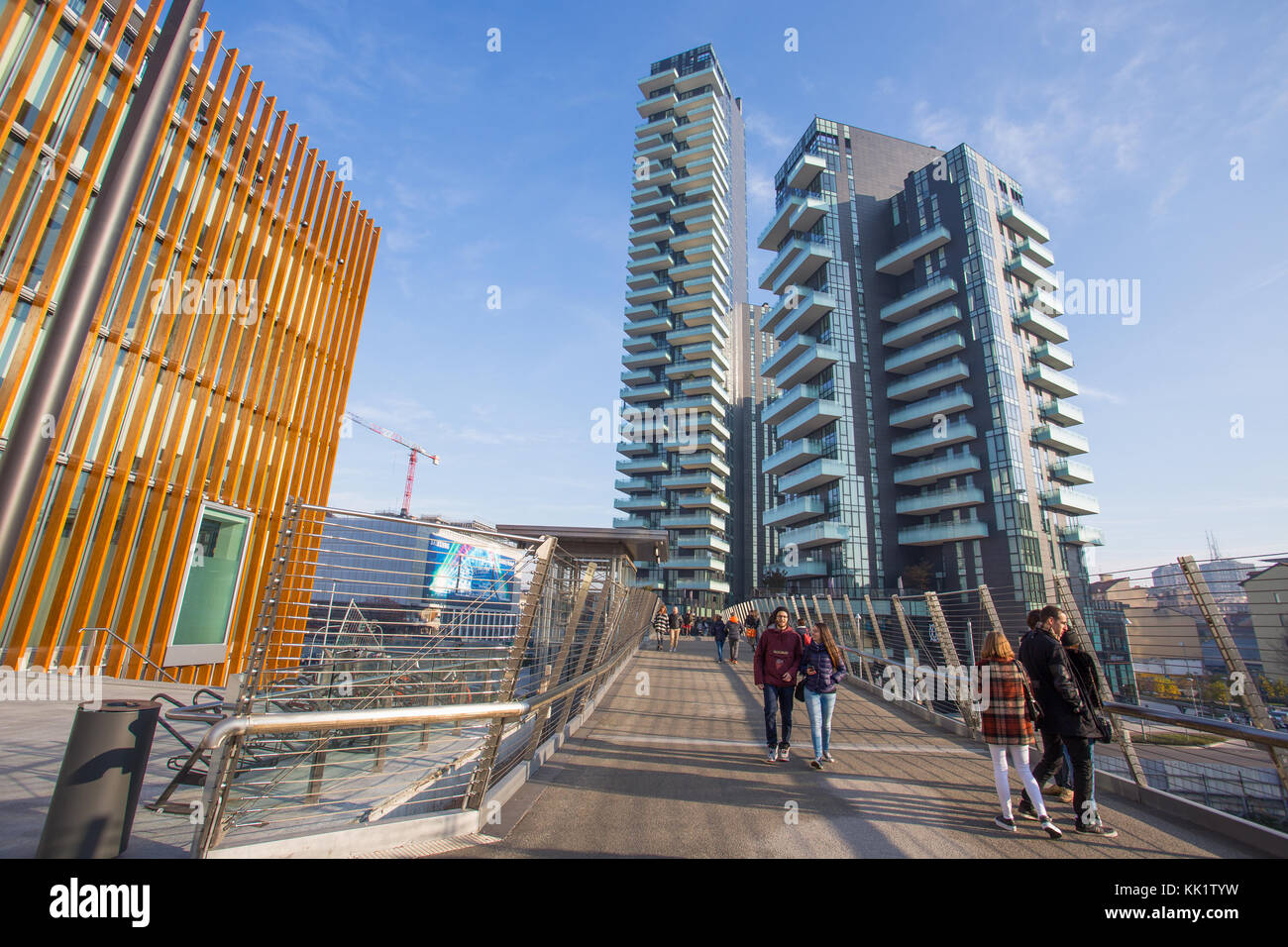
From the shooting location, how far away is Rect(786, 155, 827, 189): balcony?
5900 centimetres

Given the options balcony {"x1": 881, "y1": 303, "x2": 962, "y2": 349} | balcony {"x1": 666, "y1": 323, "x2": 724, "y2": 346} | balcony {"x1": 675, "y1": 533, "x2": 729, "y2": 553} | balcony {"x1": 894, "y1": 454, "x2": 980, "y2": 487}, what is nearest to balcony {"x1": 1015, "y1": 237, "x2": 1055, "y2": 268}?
balcony {"x1": 881, "y1": 303, "x2": 962, "y2": 349}

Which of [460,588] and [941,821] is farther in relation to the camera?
[941,821]

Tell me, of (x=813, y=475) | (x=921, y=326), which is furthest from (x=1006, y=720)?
(x=921, y=326)

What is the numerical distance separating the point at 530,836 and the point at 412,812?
0.87 meters

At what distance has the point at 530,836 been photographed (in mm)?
3916

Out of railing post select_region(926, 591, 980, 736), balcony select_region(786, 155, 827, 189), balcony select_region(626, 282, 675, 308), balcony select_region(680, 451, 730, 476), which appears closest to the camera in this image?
railing post select_region(926, 591, 980, 736)

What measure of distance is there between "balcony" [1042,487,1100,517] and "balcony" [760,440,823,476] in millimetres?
18515

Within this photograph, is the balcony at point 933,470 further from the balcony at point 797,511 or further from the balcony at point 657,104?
the balcony at point 657,104

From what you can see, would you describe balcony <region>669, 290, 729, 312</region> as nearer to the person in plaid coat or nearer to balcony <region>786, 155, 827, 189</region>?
balcony <region>786, 155, 827, 189</region>

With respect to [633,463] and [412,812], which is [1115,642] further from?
[633,463]

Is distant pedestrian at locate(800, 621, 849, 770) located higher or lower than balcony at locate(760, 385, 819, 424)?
lower

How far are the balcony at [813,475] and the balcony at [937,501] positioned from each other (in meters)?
6.28
